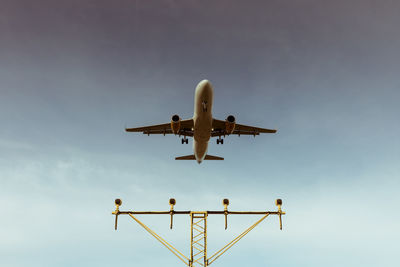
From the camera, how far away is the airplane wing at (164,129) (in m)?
35.2

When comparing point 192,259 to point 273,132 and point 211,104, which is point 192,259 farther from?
point 273,132

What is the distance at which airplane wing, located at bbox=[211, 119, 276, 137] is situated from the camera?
36319 mm

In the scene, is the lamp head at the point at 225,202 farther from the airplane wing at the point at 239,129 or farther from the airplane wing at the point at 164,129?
the airplane wing at the point at 239,129

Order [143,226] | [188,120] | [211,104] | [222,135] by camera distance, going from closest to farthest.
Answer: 1. [143,226]
2. [211,104]
3. [188,120]
4. [222,135]

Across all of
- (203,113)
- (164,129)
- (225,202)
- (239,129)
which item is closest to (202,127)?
(203,113)

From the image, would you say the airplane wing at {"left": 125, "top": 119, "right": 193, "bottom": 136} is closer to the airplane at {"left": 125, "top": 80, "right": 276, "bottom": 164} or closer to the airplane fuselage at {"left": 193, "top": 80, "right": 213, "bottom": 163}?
the airplane at {"left": 125, "top": 80, "right": 276, "bottom": 164}

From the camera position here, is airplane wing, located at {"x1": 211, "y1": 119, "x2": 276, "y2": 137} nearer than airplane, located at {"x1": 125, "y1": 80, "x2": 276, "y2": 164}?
No

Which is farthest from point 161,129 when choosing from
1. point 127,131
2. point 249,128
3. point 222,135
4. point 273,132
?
point 273,132

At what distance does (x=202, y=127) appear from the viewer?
104ft

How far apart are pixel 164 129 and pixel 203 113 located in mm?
9473

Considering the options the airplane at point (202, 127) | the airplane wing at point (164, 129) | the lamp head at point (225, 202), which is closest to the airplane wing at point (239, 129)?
the airplane at point (202, 127)

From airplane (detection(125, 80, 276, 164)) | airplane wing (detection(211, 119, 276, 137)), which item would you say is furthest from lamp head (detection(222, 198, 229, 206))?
airplane wing (detection(211, 119, 276, 137))

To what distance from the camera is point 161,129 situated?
38281mm

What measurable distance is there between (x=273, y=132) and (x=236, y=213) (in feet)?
97.3
